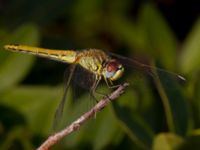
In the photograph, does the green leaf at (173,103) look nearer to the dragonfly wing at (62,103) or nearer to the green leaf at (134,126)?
the green leaf at (134,126)

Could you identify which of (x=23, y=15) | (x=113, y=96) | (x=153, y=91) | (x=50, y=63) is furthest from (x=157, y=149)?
(x=23, y=15)

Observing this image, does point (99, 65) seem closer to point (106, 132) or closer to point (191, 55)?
point (106, 132)

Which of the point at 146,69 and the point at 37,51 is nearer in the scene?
the point at 146,69

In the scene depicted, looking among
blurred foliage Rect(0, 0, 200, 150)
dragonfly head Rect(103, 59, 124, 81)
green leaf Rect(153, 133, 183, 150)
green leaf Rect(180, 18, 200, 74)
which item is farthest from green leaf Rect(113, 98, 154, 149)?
green leaf Rect(180, 18, 200, 74)

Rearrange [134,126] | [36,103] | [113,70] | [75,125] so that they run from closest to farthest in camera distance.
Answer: [75,125] → [134,126] → [113,70] → [36,103]

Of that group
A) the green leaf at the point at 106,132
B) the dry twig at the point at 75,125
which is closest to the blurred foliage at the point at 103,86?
the green leaf at the point at 106,132

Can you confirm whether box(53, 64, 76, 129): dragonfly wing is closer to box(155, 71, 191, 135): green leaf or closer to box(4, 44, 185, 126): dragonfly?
box(4, 44, 185, 126): dragonfly

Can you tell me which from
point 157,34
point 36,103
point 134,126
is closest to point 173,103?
point 134,126

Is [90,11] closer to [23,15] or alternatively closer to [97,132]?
[23,15]
